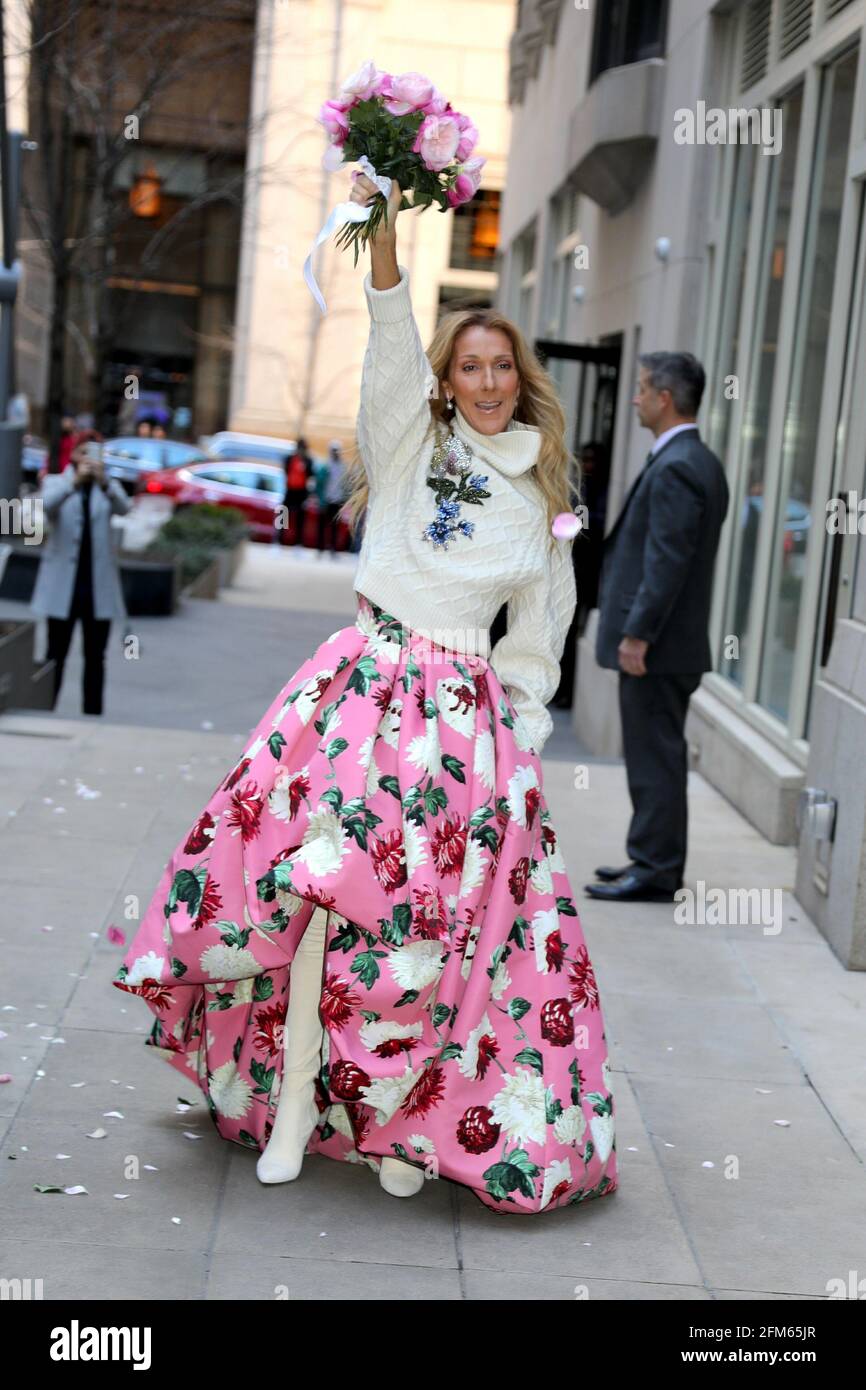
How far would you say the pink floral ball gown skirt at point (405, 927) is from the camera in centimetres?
373

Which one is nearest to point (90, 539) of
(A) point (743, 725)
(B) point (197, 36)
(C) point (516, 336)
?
(A) point (743, 725)

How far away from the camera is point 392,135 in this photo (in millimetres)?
3650

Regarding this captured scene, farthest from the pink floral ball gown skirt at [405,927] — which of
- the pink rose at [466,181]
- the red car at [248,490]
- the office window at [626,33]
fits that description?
the red car at [248,490]

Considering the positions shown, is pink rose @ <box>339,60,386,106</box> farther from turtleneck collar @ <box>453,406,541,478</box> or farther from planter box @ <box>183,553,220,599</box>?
planter box @ <box>183,553,220,599</box>

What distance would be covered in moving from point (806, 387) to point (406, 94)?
17.4ft

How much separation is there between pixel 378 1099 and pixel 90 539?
7.68m

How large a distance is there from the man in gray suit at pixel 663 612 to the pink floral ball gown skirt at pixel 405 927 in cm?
278

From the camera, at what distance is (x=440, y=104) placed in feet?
12.1

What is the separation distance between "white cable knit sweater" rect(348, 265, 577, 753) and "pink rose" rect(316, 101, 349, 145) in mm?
321

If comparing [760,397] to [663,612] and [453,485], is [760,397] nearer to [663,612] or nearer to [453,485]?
[663,612]

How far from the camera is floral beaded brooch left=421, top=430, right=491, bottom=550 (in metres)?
3.94

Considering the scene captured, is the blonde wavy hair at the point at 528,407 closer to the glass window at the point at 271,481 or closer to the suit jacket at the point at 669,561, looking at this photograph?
the suit jacket at the point at 669,561

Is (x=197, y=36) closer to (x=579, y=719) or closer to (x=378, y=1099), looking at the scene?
(x=579, y=719)

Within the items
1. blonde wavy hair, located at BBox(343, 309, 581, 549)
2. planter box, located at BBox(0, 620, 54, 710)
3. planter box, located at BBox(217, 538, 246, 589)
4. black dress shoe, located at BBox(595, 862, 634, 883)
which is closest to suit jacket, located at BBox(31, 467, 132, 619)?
planter box, located at BBox(0, 620, 54, 710)
